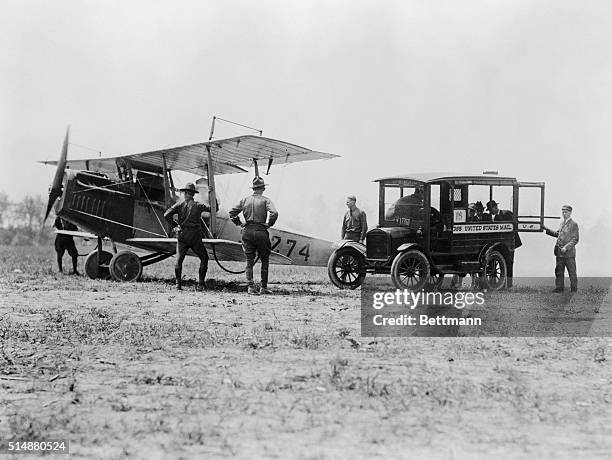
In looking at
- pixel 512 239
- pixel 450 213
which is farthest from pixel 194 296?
pixel 512 239

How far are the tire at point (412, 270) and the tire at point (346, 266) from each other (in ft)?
4.67

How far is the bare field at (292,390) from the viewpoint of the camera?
13.3 ft

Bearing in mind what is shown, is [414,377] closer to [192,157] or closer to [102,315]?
[102,315]

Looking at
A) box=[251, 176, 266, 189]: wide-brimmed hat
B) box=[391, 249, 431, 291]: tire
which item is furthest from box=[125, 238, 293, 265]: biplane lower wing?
box=[391, 249, 431, 291]: tire

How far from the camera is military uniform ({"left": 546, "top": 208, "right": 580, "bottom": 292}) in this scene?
42.0 ft

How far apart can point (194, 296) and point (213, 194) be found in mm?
2924

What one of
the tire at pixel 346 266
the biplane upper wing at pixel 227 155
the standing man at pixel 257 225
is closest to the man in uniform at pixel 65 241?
the biplane upper wing at pixel 227 155

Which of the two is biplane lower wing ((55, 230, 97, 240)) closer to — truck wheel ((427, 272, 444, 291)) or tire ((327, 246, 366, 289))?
tire ((327, 246, 366, 289))

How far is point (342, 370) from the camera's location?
5.71m

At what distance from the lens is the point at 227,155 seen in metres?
14.9

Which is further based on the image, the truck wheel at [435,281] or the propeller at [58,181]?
the propeller at [58,181]

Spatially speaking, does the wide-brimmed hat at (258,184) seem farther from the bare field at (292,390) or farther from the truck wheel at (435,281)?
the bare field at (292,390)

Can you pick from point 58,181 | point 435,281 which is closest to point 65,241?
point 58,181

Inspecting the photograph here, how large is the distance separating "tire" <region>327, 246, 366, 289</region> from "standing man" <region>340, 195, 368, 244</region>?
133 centimetres
